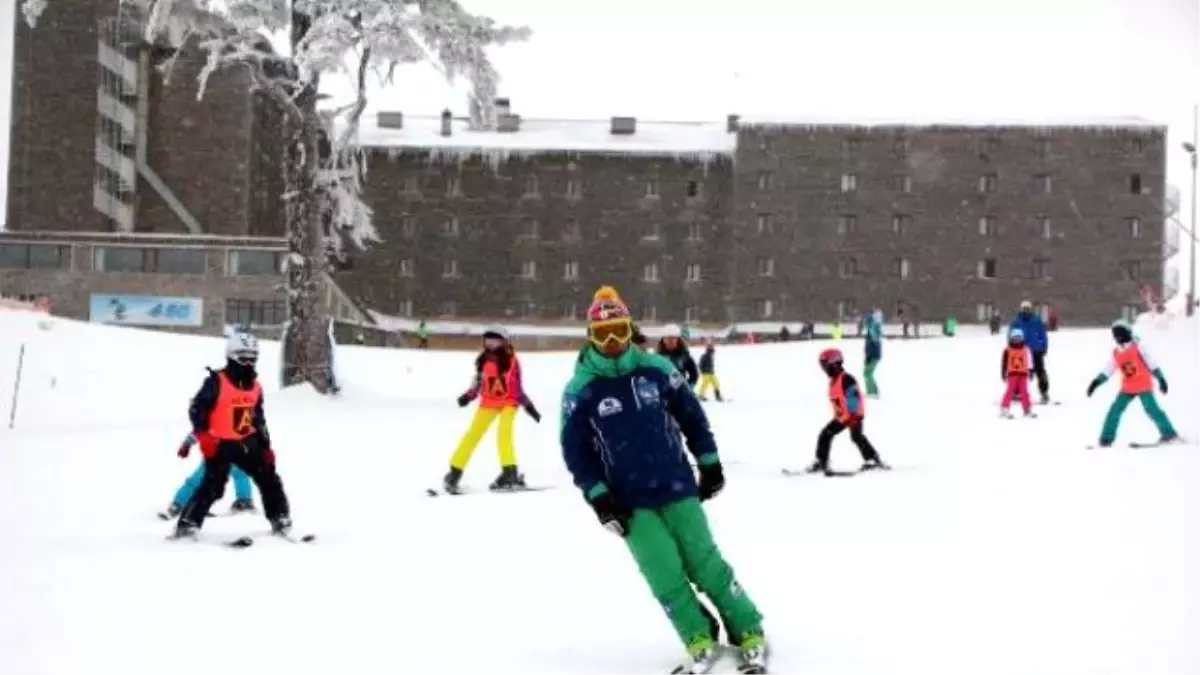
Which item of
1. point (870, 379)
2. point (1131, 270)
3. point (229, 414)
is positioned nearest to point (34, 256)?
point (870, 379)

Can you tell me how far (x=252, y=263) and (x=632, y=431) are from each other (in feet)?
171

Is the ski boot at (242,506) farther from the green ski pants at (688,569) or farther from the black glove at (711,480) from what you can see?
the black glove at (711,480)

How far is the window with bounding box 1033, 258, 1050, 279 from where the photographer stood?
70.3 m

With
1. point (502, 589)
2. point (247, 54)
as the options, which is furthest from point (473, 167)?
point (502, 589)

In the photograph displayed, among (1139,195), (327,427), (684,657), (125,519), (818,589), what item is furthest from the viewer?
(1139,195)

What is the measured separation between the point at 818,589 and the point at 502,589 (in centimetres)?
191

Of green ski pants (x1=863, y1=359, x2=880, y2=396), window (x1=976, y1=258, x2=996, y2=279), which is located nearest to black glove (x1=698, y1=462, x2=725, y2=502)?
green ski pants (x1=863, y1=359, x2=880, y2=396)

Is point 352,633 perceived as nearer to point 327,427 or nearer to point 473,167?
point 327,427

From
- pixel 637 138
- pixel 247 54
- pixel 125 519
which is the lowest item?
pixel 125 519

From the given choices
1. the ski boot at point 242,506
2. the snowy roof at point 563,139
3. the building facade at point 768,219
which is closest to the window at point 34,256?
the building facade at point 768,219

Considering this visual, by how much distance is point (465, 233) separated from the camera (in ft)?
244

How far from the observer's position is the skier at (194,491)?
9.61m

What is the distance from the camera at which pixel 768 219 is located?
71.2 metres

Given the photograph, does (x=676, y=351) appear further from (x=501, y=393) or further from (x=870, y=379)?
(x=870, y=379)
